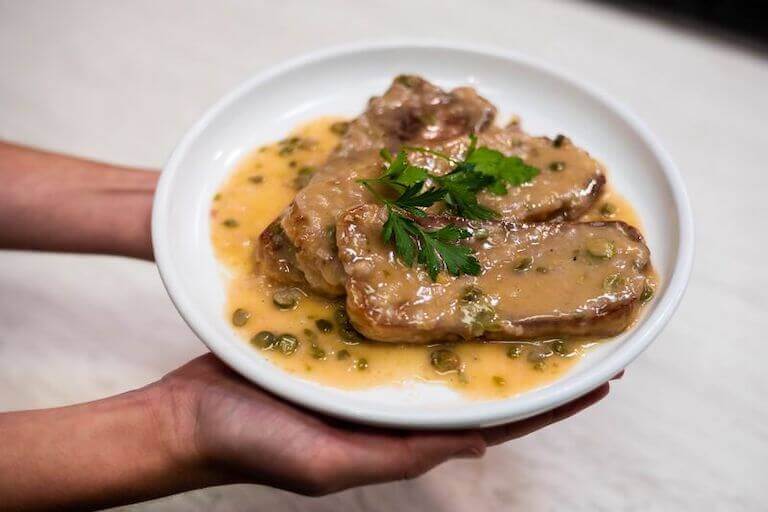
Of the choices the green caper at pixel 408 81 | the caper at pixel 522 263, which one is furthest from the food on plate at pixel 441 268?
the green caper at pixel 408 81

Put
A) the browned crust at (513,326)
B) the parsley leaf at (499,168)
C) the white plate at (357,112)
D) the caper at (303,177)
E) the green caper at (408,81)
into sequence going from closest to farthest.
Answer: the white plate at (357,112) → the browned crust at (513,326) → the parsley leaf at (499,168) → the caper at (303,177) → the green caper at (408,81)

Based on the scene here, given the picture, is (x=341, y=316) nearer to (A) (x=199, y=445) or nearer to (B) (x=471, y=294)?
(B) (x=471, y=294)

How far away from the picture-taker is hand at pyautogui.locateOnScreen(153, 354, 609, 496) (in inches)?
67.6

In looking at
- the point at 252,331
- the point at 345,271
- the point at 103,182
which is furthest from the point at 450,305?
the point at 103,182

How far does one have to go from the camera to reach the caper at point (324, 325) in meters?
1.95

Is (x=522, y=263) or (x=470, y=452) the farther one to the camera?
(x=522, y=263)

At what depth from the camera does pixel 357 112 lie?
2.78 metres

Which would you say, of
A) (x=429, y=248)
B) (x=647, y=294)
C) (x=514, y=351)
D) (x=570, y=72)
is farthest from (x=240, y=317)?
(x=570, y=72)

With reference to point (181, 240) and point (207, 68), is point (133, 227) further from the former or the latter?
point (207, 68)

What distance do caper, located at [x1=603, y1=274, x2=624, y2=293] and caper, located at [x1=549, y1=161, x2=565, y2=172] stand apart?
50 cm

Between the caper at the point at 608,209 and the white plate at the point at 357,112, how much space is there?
3.1 inches

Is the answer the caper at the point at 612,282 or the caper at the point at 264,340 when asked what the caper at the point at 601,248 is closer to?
the caper at the point at 612,282

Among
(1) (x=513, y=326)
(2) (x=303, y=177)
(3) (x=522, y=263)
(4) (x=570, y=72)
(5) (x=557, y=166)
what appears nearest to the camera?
(1) (x=513, y=326)

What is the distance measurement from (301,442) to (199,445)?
37cm
